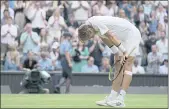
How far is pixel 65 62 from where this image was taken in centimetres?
2400

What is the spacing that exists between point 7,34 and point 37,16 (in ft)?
4.60

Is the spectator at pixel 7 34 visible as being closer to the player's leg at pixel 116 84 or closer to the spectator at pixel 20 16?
the spectator at pixel 20 16

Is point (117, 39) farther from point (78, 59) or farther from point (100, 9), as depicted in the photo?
point (100, 9)

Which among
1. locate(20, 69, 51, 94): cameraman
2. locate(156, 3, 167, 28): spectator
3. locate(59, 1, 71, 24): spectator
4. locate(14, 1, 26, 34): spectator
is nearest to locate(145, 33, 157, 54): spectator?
locate(156, 3, 167, 28): spectator

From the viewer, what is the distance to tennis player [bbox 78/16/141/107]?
44.9 feet

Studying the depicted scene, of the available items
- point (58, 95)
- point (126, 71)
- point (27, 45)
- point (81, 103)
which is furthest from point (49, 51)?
point (126, 71)

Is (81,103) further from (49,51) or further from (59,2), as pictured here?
(59,2)

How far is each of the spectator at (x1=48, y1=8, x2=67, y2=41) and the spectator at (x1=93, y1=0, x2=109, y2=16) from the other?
1.43m

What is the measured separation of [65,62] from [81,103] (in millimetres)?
4198

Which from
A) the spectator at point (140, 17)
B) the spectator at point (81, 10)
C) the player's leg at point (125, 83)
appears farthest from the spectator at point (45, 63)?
the player's leg at point (125, 83)

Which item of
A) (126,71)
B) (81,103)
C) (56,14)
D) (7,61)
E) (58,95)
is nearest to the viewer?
(126,71)

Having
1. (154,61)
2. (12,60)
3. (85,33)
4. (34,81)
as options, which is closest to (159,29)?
(154,61)

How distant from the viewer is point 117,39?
14.1m

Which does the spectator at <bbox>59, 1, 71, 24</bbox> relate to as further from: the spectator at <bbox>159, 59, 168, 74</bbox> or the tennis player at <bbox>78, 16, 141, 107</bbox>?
the tennis player at <bbox>78, 16, 141, 107</bbox>
